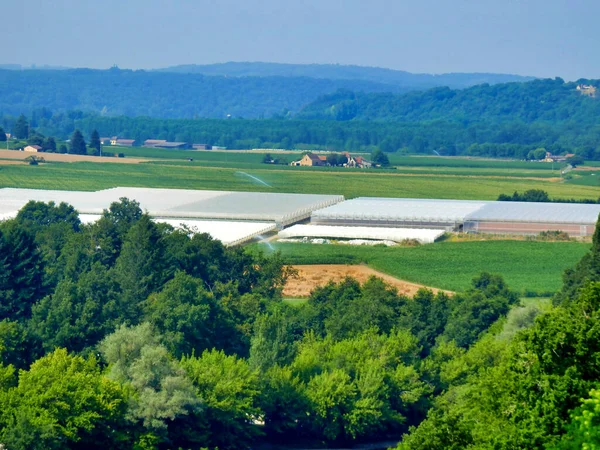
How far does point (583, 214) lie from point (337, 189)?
78.0 ft

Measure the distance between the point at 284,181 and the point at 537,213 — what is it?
29478 millimetres

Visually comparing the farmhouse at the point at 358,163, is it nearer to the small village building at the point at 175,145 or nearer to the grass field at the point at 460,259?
the small village building at the point at 175,145

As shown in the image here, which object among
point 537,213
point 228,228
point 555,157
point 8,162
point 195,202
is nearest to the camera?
point 228,228

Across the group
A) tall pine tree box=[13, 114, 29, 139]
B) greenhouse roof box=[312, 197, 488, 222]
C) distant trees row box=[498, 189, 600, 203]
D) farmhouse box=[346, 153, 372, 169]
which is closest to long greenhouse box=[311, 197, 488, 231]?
greenhouse roof box=[312, 197, 488, 222]

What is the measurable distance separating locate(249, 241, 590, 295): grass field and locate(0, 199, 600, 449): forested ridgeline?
8.38 metres

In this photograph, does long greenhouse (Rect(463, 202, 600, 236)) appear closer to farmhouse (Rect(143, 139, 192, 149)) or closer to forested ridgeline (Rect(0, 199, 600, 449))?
forested ridgeline (Rect(0, 199, 600, 449))

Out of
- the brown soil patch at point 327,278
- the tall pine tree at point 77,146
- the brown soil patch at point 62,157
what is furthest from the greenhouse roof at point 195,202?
the tall pine tree at point 77,146

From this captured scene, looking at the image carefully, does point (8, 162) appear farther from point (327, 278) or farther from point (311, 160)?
point (327, 278)

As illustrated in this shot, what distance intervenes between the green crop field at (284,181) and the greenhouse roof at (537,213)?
8990 millimetres

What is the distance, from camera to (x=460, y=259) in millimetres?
58375

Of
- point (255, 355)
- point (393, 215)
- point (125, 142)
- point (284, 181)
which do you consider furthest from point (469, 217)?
point (125, 142)

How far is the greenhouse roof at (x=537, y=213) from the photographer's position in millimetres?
69438

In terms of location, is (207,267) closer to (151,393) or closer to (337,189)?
(151,393)

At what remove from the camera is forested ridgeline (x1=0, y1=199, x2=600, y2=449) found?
21656 millimetres
